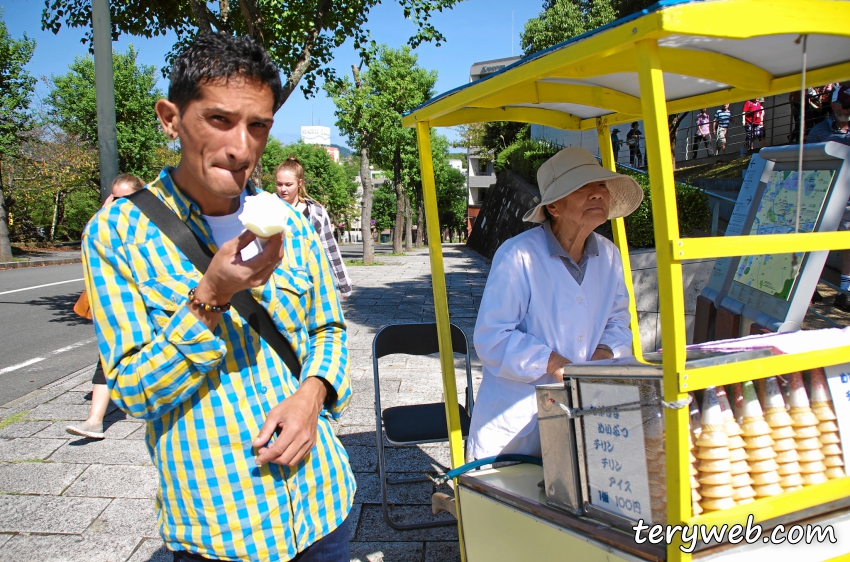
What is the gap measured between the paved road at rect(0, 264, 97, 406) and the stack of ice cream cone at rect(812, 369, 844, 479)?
5.97 metres

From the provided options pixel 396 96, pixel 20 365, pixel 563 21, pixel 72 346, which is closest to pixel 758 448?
pixel 20 365

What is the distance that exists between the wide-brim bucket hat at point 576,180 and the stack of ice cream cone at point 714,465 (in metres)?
1.03

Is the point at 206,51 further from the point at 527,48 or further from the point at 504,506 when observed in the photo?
the point at 527,48

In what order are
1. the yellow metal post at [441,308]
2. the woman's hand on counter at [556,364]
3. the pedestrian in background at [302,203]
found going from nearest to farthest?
the woman's hand on counter at [556,364]
the yellow metal post at [441,308]
the pedestrian in background at [302,203]

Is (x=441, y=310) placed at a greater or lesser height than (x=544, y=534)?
greater

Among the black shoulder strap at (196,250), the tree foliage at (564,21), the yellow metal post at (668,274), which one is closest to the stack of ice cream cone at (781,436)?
the yellow metal post at (668,274)

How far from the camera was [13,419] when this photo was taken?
15.4 ft

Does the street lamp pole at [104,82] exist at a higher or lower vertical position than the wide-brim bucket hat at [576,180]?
higher

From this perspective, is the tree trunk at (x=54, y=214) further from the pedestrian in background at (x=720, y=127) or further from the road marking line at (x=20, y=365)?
the pedestrian in background at (x=720, y=127)

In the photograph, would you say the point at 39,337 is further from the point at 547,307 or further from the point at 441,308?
the point at 547,307

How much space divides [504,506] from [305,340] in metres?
0.88

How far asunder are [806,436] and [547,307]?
925 millimetres

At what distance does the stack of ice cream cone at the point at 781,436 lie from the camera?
4.99ft

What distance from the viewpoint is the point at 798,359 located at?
1475 mm
